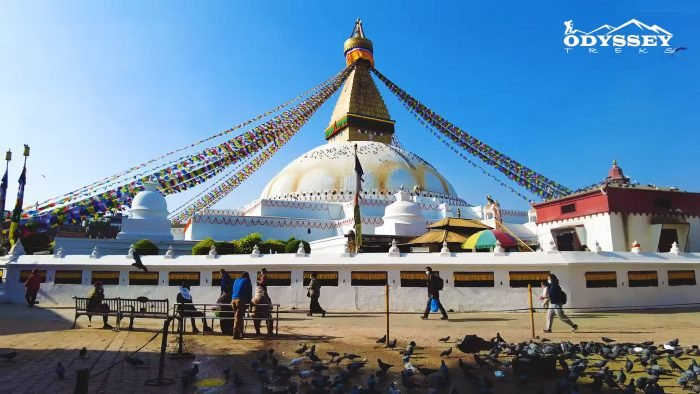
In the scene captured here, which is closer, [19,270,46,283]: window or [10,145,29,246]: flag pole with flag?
[19,270,46,283]: window

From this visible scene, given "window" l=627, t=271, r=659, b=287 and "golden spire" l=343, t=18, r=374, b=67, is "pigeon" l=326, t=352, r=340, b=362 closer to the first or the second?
"window" l=627, t=271, r=659, b=287

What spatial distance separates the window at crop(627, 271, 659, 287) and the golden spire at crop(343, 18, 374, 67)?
34.0 m

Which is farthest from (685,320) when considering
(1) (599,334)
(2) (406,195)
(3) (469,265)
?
(2) (406,195)

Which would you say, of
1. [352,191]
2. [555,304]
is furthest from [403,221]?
[555,304]

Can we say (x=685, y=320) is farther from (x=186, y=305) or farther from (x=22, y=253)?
(x=22, y=253)

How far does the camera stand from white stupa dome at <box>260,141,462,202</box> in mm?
31891

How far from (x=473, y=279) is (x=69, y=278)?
43.6ft

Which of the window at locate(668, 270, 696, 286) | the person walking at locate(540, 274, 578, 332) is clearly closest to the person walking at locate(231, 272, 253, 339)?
the person walking at locate(540, 274, 578, 332)

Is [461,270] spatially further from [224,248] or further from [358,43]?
[358,43]

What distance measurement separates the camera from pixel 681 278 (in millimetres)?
14039

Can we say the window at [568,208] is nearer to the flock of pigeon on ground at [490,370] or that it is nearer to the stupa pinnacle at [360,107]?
the flock of pigeon on ground at [490,370]

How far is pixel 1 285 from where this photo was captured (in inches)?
646

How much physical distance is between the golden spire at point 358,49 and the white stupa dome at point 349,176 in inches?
439

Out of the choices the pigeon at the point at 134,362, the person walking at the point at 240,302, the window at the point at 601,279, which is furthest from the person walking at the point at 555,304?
the pigeon at the point at 134,362
